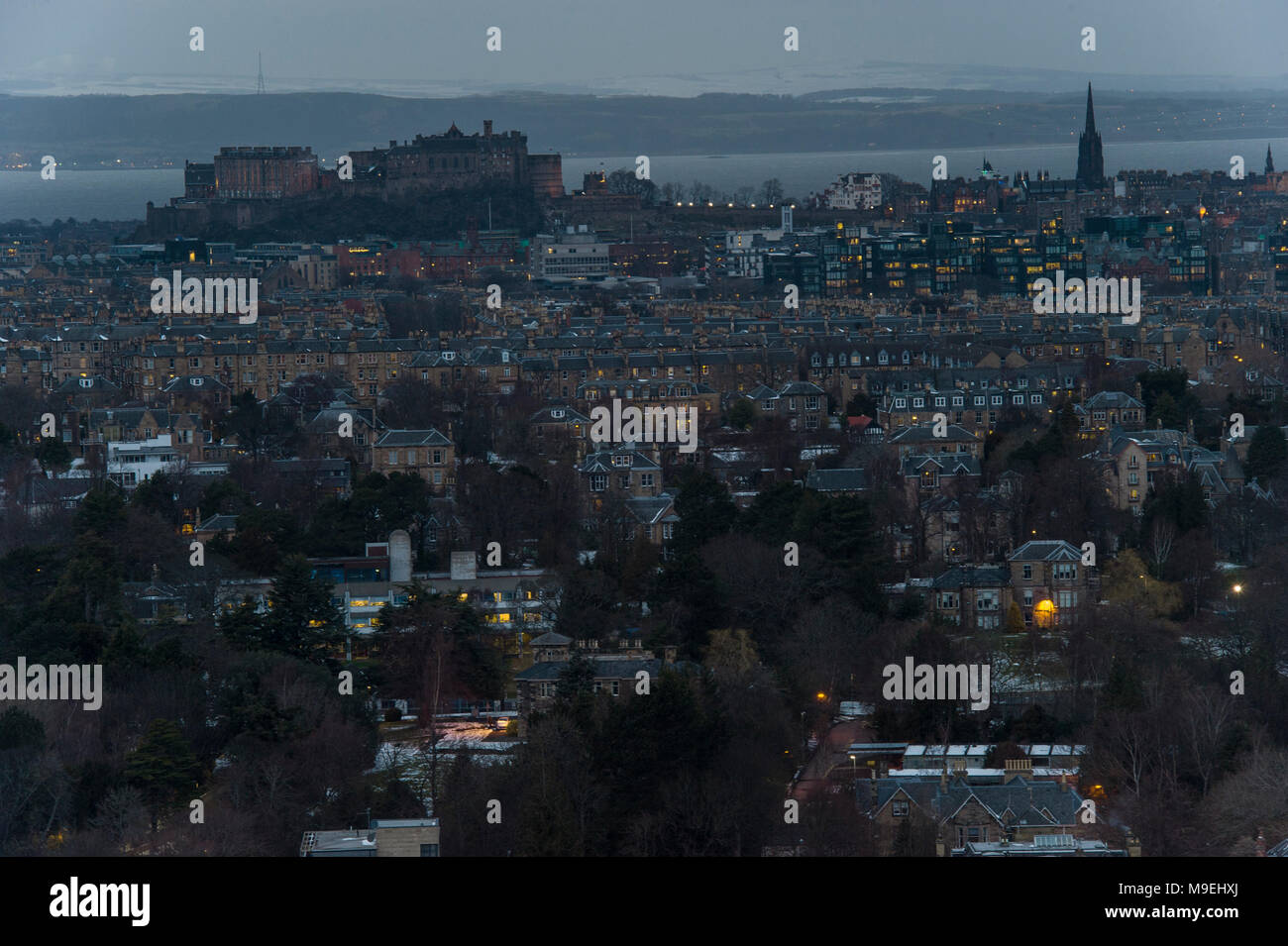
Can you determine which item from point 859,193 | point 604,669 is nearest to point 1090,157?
point 859,193

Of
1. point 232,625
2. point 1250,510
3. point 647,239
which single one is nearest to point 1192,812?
point 232,625

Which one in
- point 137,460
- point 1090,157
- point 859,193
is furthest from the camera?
point 859,193

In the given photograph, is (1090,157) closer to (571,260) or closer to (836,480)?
(571,260)

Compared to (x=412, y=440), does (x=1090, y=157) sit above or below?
above

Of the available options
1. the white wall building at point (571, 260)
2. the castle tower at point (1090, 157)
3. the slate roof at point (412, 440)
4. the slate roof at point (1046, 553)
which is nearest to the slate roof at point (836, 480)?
the slate roof at point (1046, 553)

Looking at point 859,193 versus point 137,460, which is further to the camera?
point 859,193
